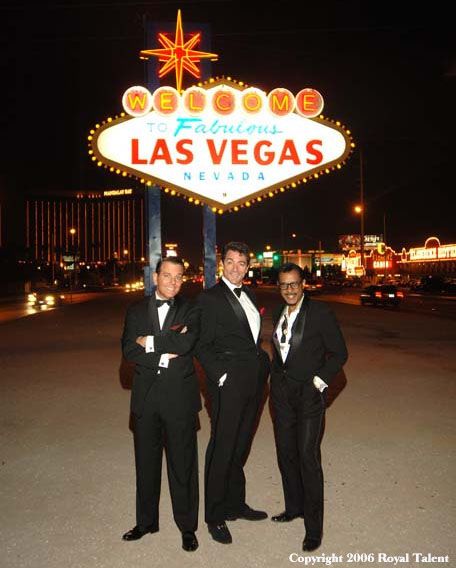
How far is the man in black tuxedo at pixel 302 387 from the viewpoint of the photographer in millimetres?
3793

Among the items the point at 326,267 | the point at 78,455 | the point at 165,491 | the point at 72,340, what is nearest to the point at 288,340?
the point at 165,491

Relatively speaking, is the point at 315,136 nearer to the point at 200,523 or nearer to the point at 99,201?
the point at 200,523

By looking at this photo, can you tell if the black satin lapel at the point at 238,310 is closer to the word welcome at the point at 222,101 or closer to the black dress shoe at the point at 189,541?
the black dress shoe at the point at 189,541

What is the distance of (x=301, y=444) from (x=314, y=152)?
5.96 m

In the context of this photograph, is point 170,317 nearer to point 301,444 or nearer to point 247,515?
point 301,444

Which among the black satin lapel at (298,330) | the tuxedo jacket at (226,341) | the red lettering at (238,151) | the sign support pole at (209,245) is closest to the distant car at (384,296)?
the sign support pole at (209,245)

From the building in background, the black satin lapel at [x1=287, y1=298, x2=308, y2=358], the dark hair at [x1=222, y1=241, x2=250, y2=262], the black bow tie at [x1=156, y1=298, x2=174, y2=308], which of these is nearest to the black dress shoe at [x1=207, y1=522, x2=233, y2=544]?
the black satin lapel at [x1=287, y1=298, x2=308, y2=358]

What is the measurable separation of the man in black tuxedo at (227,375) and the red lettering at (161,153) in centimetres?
478

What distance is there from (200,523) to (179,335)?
144 cm

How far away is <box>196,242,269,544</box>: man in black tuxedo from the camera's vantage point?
390cm

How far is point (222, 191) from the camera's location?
28.6 feet

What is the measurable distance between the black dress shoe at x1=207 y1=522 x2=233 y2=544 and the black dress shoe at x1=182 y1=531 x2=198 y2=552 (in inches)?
6.0

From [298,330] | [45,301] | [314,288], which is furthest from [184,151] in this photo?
[314,288]

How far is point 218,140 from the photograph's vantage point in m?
8.52
